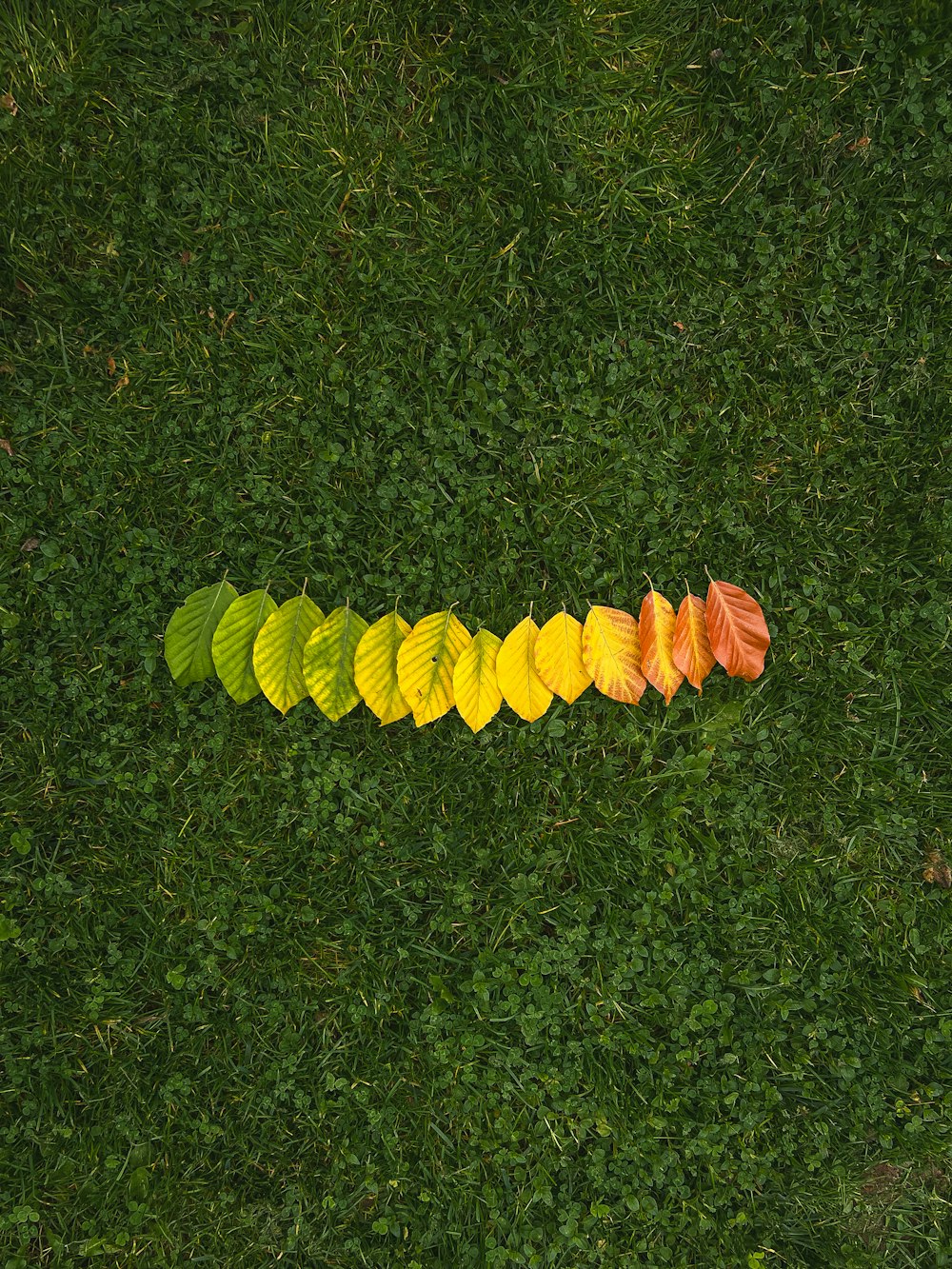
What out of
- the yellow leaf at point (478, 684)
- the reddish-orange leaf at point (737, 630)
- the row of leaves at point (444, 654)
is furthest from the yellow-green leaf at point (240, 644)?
the reddish-orange leaf at point (737, 630)

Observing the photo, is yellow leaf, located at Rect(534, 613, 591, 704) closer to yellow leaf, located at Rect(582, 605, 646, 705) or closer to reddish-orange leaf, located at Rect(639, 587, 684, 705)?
yellow leaf, located at Rect(582, 605, 646, 705)

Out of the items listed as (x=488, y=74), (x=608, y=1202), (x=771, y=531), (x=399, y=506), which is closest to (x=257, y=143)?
(x=488, y=74)

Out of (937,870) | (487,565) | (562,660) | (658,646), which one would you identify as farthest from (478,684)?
(937,870)

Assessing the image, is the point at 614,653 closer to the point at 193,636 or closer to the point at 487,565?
the point at 487,565

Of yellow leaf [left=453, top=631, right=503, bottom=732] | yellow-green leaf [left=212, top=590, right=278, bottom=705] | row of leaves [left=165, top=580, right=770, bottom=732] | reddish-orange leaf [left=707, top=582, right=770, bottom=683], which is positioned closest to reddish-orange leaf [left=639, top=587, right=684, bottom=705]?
row of leaves [left=165, top=580, right=770, bottom=732]

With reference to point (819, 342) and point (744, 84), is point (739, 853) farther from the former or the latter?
point (744, 84)

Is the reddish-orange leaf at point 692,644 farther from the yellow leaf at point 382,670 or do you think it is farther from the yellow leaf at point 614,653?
the yellow leaf at point 382,670
